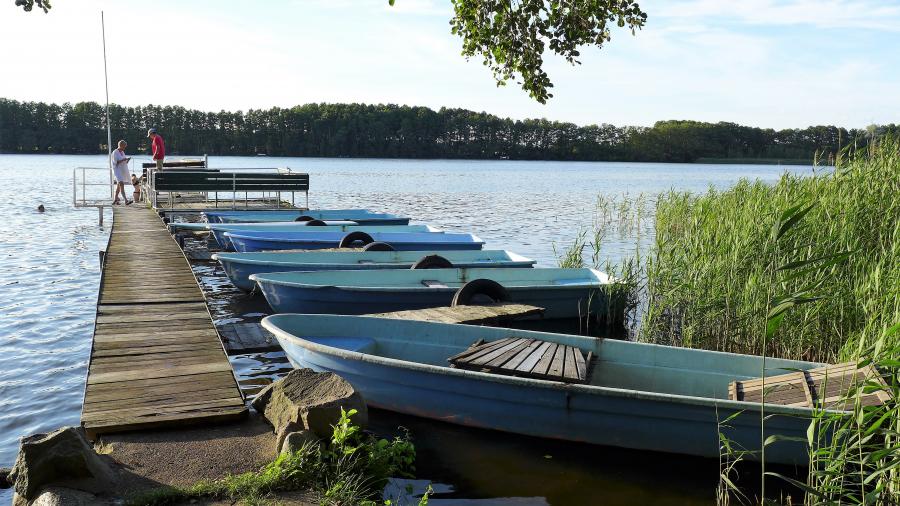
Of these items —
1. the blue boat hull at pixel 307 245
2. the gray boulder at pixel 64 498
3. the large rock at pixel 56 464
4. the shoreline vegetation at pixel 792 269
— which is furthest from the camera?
the blue boat hull at pixel 307 245

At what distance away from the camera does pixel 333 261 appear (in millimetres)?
11695

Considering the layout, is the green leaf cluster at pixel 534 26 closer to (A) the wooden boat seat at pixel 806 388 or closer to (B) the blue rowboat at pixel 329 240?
(A) the wooden boat seat at pixel 806 388

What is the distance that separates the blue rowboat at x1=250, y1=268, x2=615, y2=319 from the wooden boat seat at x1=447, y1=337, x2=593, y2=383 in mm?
2549

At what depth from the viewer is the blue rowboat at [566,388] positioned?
548 cm

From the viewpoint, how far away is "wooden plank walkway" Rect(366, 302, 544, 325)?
8055 mm

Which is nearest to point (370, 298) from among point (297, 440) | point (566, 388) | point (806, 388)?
point (566, 388)

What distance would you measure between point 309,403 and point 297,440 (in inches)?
13.0

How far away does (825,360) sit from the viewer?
728 cm

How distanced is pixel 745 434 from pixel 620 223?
64.5 feet

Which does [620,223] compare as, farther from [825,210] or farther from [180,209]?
[825,210]

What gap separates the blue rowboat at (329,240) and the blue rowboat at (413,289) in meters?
3.11

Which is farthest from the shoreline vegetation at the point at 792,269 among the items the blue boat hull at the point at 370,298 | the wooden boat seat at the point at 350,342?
the wooden boat seat at the point at 350,342

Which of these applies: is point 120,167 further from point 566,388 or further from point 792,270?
point 792,270

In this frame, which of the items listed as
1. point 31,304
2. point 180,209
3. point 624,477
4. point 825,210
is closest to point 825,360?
point 825,210
